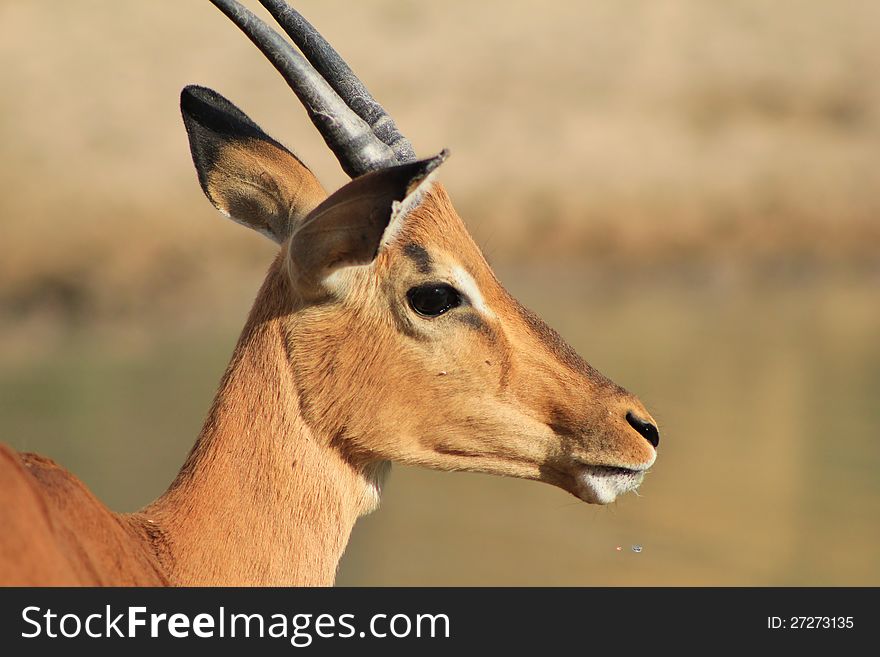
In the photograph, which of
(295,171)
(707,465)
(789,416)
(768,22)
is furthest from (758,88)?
(295,171)

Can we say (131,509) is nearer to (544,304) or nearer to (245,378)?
(245,378)

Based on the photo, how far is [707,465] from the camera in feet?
50.0

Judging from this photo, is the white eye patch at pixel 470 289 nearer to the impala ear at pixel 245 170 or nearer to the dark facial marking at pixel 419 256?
the dark facial marking at pixel 419 256

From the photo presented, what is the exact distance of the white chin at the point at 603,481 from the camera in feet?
15.6

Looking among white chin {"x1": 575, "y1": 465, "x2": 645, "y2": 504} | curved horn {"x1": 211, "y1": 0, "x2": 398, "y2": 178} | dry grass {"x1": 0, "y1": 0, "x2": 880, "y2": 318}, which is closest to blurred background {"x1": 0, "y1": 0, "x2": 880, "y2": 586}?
dry grass {"x1": 0, "y1": 0, "x2": 880, "y2": 318}

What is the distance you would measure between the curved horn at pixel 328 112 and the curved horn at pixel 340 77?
266 mm

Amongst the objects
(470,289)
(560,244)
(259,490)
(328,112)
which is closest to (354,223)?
(470,289)

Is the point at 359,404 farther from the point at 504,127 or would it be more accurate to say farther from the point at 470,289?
the point at 504,127

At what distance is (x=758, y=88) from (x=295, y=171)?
26.1 m

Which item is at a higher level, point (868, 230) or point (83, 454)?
point (868, 230)

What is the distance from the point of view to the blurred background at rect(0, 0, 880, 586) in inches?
531

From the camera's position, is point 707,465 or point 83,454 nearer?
point 83,454

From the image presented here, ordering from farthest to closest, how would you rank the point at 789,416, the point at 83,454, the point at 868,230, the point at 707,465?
the point at 868,230 < the point at 789,416 < the point at 707,465 < the point at 83,454

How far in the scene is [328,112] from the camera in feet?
15.8
